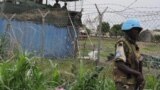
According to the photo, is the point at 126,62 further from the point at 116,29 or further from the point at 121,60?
the point at 116,29

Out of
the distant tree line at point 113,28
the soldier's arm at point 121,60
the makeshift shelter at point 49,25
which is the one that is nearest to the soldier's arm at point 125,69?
the soldier's arm at point 121,60

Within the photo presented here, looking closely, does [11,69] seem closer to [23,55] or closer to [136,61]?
[23,55]

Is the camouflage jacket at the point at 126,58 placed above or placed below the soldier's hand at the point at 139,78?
above

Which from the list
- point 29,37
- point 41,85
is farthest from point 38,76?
point 29,37

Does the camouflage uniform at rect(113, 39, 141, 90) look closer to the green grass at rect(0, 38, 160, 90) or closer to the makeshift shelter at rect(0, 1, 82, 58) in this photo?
the green grass at rect(0, 38, 160, 90)

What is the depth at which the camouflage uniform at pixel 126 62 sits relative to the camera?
5344 mm

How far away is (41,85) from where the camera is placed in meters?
5.74

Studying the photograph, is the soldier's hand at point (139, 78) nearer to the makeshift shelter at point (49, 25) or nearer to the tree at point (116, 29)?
the tree at point (116, 29)

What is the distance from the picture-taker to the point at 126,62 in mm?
5383

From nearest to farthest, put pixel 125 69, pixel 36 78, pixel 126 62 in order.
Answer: pixel 125 69 → pixel 126 62 → pixel 36 78

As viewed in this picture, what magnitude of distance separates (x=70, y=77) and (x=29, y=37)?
29.7ft

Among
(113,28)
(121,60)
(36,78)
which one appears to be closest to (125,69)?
(121,60)

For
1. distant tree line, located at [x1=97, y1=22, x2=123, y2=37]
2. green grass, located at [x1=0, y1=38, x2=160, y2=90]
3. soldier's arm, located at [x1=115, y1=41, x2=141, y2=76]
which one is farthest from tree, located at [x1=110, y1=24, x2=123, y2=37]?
soldier's arm, located at [x1=115, y1=41, x2=141, y2=76]

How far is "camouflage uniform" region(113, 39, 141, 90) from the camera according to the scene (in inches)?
210
